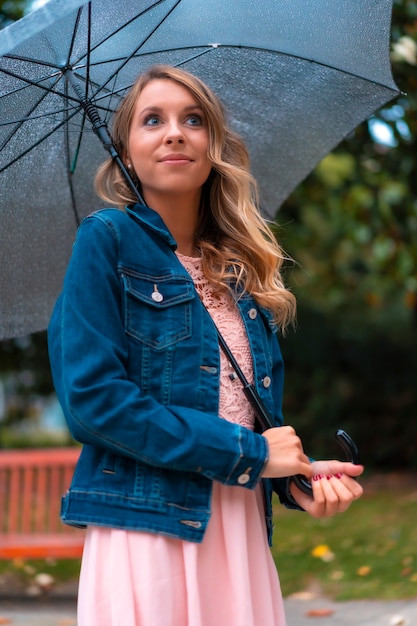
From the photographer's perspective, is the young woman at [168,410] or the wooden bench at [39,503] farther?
the wooden bench at [39,503]

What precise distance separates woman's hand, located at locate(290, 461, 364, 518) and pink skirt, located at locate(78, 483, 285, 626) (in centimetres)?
19

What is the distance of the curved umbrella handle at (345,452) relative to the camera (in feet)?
7.56

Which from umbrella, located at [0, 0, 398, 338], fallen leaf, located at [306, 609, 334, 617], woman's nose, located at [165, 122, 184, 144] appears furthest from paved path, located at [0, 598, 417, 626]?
woman's nose, located at [165, 122, 184, 144]

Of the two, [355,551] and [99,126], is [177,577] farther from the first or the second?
[355,551]

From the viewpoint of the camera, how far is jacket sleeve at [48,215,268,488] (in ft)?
6.81

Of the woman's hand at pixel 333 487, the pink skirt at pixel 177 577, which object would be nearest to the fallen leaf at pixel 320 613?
the pink skirt at pixel 177 577

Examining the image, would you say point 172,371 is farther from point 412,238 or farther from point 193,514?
point 412,238

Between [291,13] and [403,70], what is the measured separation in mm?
3203

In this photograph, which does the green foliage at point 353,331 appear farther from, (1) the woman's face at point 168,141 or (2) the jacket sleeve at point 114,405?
(2) the jacket sleeve at point 114,405

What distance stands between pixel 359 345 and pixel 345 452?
7858 millimetres

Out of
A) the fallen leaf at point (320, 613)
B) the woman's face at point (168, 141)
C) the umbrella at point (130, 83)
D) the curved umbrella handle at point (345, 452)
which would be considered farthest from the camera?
the fallen leaf at point (320, 613)

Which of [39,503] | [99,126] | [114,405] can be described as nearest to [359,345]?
[39,503]

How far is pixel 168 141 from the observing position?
2.41 m

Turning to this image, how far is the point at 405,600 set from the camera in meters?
5.05
